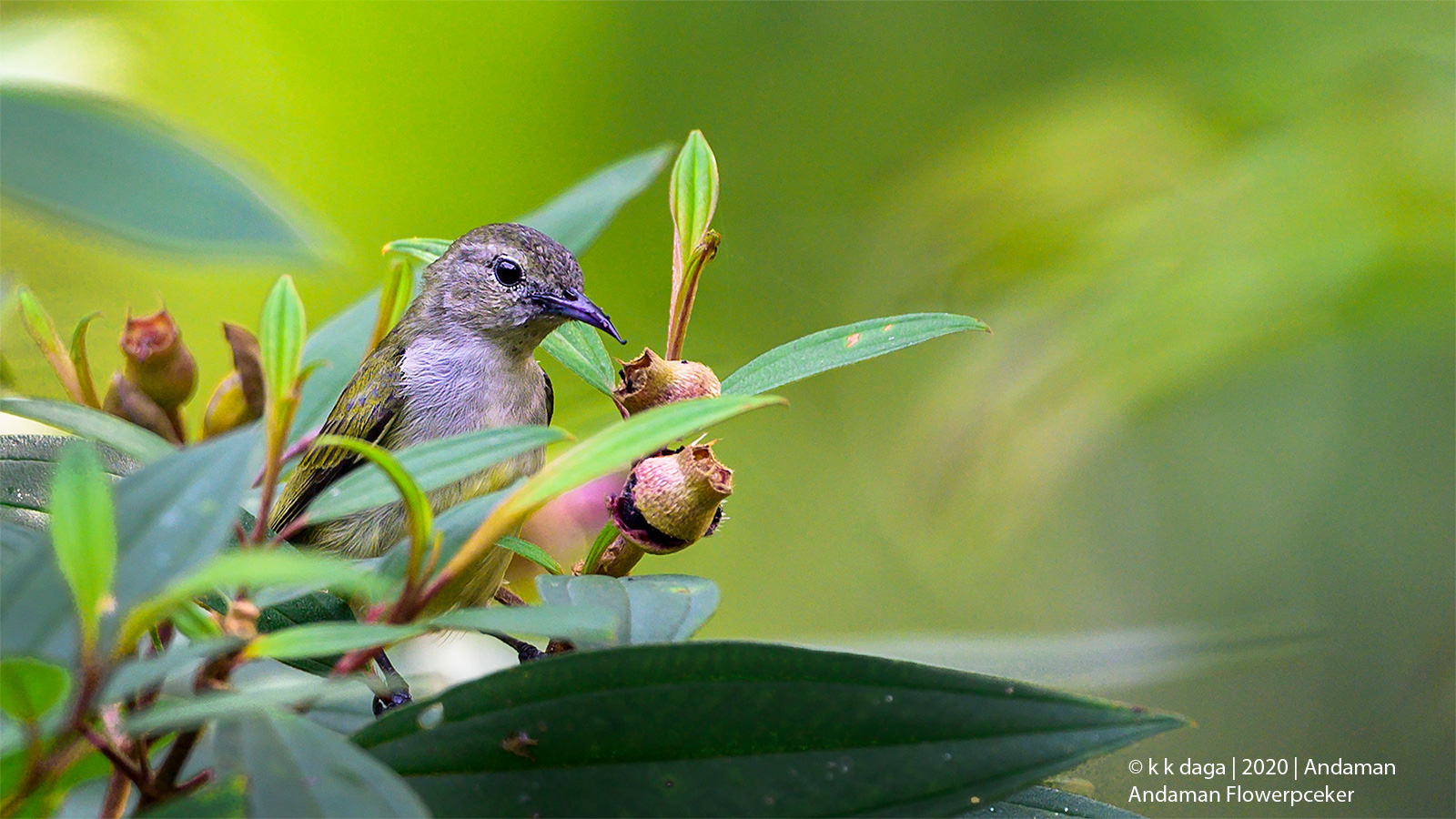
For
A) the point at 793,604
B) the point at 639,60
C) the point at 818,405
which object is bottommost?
the point at 793,604

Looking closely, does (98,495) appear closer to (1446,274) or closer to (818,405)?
(1446,274)

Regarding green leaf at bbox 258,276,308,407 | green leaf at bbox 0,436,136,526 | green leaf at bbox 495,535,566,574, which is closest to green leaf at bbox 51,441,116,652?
green leaf at bbox 258,276,308,407

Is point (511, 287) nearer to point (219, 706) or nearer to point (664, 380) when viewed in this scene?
point (664, 380)

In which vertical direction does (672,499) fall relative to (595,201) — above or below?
below

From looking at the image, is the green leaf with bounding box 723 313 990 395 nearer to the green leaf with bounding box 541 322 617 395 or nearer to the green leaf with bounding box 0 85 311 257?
the green leaf with bounding box 541 322 617 395

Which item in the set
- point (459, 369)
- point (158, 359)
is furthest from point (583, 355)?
point (459, 369)

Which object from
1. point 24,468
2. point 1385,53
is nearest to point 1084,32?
point 1385,53
